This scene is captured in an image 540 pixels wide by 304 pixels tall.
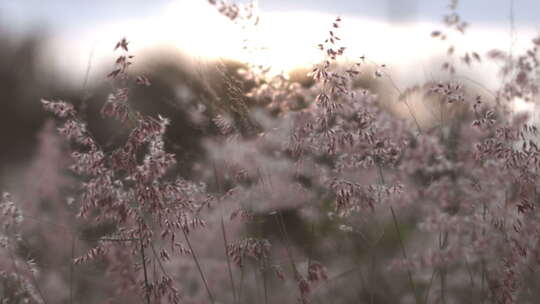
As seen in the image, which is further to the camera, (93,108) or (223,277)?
(93,108)

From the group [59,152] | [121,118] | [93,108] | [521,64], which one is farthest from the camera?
[93,108]

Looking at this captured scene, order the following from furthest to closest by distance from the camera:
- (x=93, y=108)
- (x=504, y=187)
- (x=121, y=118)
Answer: (x=93, y=108)
(x=504, y=187)
(x=121, y=118)

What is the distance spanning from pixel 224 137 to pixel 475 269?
150 cm

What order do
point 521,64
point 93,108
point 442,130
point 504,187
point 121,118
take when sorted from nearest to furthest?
point 121,118 → point 504,187 → point 442,130 → point 521,64 → point 93,108

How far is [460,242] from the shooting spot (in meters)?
3.29

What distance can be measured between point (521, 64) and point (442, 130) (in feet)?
2.73

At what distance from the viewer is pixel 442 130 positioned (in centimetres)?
400

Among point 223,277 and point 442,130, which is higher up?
point 442,130

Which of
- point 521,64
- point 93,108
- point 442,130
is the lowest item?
point 93,108

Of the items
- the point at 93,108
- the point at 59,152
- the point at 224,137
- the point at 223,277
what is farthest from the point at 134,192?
the point at 93,108

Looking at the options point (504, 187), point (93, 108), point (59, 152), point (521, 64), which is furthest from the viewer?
point (93, 108)

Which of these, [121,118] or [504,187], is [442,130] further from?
[121,118]

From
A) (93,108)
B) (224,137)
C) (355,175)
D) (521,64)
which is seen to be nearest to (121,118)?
(224,137)

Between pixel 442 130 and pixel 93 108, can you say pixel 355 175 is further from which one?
pixel 93 108
